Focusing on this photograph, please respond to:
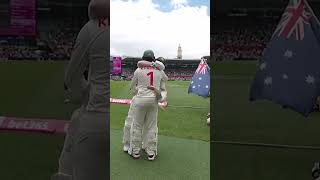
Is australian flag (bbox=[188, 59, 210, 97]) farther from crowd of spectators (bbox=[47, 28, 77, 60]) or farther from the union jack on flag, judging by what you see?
the union jack on flag

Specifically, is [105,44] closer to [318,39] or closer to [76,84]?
[76,84]

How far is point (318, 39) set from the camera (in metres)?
2.46

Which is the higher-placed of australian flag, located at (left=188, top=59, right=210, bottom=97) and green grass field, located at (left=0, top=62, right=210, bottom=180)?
australian flag, located at (left=188, top=59, right=210, bottom=97)

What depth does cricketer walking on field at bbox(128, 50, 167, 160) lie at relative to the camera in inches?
154

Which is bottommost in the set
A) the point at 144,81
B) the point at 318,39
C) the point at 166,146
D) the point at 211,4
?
the point at 166,146

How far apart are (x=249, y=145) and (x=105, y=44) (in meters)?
2.35

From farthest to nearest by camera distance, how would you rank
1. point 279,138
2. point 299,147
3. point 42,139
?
point 279,138
point 299,147
point 42,139

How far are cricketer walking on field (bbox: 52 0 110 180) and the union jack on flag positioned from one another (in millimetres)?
1035

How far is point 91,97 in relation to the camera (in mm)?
2264

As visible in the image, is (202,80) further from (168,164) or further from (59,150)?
(59,150)

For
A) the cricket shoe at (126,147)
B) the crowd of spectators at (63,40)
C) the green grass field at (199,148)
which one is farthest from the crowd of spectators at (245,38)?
the cricket shoe at (126,147)

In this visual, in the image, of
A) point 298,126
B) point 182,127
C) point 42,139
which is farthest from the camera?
point 182,127

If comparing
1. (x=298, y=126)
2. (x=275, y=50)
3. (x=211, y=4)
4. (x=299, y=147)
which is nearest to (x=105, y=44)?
(x=211, y=4)

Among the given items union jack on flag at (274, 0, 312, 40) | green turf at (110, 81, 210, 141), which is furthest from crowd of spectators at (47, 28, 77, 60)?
green turf at (110, 81, 210, 141)
